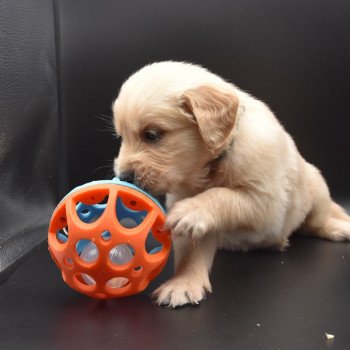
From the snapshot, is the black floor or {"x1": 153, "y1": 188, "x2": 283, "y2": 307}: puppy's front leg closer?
the black floor

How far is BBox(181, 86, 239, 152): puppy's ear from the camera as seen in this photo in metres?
2.28

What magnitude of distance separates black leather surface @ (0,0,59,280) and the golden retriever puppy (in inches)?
37.9

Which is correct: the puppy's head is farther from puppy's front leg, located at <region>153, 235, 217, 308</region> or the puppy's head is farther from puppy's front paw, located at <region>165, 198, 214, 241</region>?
puppy's front leg, located at <region>153, 235, 217, 308</region>

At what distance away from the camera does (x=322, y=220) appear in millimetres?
3246

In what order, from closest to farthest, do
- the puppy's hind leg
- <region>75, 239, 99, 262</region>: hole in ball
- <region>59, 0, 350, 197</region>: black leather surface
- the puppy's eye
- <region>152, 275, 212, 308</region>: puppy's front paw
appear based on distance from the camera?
<region>75, 239, 99, 262</region>: hole in ball, <region>152, 275, 212, 308</region>: puppy's front paw, the puppy's eye, the puppy's hind leg, <region>59, 0, 350, 197</region>: black leather surface

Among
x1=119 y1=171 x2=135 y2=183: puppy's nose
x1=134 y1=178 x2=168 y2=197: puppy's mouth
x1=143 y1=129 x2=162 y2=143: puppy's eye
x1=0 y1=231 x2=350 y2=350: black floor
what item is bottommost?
x1=0 y1=231 x2=350 y2=350: black floor

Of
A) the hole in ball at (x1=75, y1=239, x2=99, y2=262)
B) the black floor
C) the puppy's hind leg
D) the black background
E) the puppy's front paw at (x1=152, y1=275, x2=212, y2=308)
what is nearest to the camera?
the black floor

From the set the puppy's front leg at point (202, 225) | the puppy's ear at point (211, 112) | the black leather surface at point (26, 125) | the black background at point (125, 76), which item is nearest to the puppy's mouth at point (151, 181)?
the puppy's front leg at point (202, 225)

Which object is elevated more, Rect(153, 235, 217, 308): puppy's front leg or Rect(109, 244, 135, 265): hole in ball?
Rect(109, 244, 135, 265): hole in ball

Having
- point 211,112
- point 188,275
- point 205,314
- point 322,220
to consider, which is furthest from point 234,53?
point 205,314

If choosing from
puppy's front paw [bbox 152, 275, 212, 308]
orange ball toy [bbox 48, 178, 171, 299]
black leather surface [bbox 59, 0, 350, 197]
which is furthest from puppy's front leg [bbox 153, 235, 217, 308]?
black leather surface [bbox 59, 0, 350, 197]

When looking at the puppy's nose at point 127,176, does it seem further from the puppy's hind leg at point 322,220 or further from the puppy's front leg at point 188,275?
the puppy's hind leg at point 322,220

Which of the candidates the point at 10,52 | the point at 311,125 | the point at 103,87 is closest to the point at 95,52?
the point at 103,87

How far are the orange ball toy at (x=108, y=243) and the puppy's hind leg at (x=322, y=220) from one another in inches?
52.2
